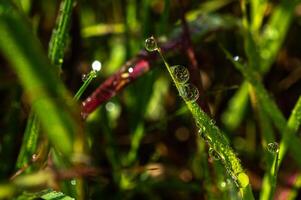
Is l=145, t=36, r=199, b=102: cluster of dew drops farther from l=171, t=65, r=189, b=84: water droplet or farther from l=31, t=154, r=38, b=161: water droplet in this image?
l=31, t=154, r=38, b=161: water droplet

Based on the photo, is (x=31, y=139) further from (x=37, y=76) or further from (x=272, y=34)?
(x=272, y=34)

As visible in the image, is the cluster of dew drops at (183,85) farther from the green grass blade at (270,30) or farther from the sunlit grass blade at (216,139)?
the green grass blade at (270,30)

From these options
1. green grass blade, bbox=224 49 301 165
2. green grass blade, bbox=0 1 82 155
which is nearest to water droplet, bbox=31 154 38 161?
green grass blade, bbox=0 1 82 155

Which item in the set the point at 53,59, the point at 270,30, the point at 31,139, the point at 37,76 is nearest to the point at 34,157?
the point at 31,139

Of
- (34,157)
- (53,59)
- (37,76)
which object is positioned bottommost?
(37,76)

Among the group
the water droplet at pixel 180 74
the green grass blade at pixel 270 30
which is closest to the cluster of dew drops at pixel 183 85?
the water droplet at pixel 180 74

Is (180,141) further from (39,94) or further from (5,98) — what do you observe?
(39,94)

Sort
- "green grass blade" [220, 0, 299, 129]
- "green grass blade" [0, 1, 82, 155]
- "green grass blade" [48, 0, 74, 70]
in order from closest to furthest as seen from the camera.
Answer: "green grass blade" [0, 1, 82, 155]
"green grass blade" [48, 0, 74, 70]
"green grass blade" [220, 0, 299, 129]

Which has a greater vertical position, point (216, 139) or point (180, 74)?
point (180, 74)
